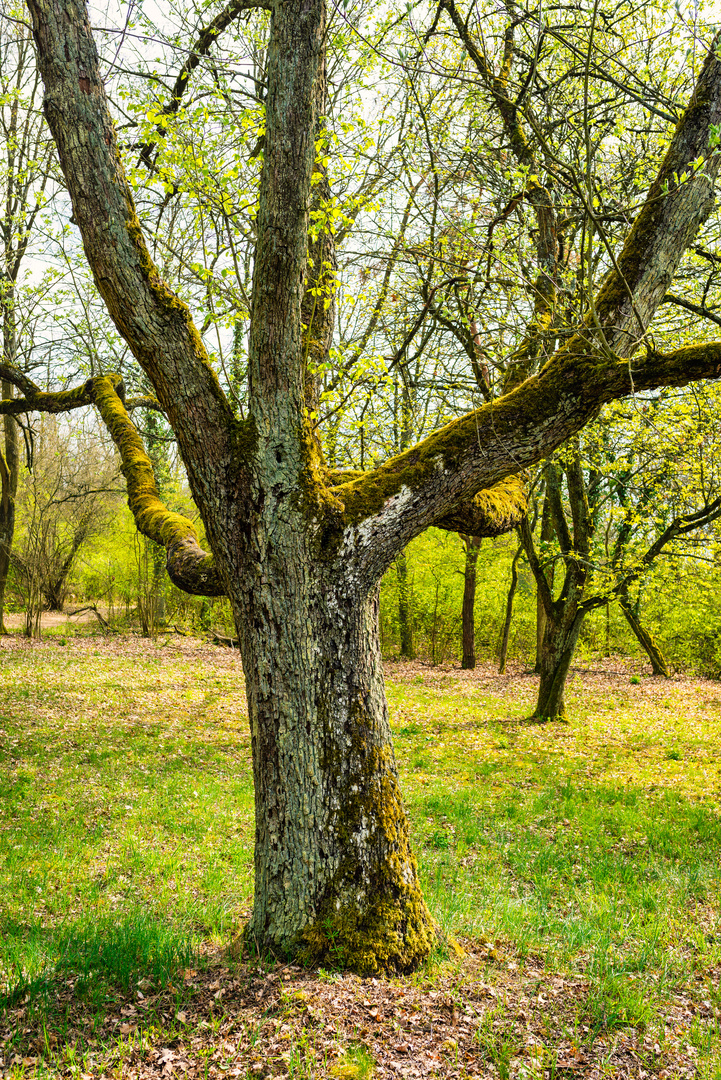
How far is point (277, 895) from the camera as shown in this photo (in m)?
3.85

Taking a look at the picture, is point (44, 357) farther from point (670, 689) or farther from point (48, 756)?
point (670, 689)

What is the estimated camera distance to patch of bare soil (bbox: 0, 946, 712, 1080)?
2.96m

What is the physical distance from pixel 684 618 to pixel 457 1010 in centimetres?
2072

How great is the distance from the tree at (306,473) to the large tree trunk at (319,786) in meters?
0.01

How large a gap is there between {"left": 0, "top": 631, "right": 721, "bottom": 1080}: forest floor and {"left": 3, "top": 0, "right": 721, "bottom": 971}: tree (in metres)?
0.52

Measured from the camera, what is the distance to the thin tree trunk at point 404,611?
24.9m

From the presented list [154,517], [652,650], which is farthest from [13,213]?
[652,650]

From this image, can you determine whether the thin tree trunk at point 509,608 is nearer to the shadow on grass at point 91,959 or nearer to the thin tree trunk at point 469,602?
the thin tree trunk at point 469,602

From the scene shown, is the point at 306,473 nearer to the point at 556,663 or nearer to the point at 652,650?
the point at 556,663

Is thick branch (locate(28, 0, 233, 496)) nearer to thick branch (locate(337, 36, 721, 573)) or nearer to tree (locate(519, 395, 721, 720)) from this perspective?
thick branch (locate(337, 36, 721, 573))

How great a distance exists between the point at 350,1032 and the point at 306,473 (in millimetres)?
2919

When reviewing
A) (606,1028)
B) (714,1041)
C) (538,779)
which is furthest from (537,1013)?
(538,779)

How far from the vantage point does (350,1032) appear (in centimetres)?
316

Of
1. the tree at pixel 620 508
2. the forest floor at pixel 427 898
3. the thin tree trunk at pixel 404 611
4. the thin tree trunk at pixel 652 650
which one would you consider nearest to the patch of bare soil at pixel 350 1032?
the forest floor at pixel 427 898
